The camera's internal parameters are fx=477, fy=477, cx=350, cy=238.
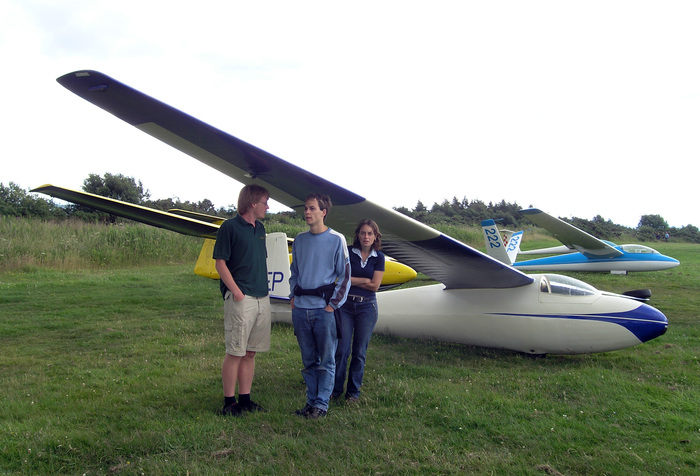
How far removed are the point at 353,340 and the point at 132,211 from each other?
3560 mm

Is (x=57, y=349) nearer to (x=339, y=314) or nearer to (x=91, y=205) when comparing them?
(x=91, y=205)

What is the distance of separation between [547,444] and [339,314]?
1.66 metres

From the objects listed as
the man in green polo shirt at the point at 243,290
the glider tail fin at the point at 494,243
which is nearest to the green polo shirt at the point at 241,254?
the man in green polo shirt at the point at 243,290

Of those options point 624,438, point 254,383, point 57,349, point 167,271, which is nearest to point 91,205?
point 57,349

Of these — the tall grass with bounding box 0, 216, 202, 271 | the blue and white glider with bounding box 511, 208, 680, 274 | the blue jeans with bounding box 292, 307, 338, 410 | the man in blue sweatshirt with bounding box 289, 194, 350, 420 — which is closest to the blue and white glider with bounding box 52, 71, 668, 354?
the man in blue sweatshirt with bounding box 289, 194, 350, 420

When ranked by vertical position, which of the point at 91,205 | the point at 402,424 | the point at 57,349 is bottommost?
the point at 57,349

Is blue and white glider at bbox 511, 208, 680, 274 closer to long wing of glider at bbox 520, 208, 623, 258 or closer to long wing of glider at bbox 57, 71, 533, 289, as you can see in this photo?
long wing of glider at bbox 520, 208, 623, 258

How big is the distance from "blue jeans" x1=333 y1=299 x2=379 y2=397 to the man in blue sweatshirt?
36cm

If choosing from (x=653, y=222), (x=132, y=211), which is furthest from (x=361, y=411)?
(x=653, y=222)

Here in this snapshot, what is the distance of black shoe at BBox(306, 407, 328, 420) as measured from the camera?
344 centimetres

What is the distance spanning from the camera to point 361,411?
11.8 feet

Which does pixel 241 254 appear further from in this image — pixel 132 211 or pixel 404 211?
pixel 404 211

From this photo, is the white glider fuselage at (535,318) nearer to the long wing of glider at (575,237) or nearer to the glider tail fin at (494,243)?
the glider tail fin at (494,243)

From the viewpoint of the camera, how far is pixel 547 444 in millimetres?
3027
